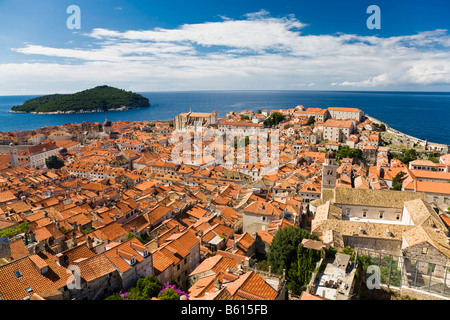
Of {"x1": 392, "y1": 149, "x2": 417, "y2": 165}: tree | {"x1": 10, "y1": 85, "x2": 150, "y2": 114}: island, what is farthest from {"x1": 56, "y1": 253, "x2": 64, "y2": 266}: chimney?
{"x1": 10, "y1": 85, "x2": 150, "y2": 114}: island

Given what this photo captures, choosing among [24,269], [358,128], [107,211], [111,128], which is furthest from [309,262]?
A: [111,128]

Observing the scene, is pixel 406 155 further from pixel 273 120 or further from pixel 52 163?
pixel 52 163

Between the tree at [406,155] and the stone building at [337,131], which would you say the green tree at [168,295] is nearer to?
the tree at [406,155]

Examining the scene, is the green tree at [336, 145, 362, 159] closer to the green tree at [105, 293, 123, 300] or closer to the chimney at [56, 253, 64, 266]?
the green tree at [105, 293, 123, 300]

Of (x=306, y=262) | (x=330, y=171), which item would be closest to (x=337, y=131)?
(x=330, y=171)

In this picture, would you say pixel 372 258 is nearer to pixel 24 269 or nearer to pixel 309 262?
pixel 309 262

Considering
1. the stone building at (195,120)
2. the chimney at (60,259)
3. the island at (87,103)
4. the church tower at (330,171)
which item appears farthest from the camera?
the island at (87,103)

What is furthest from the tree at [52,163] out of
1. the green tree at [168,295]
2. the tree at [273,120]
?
the green tree at [168,295]
